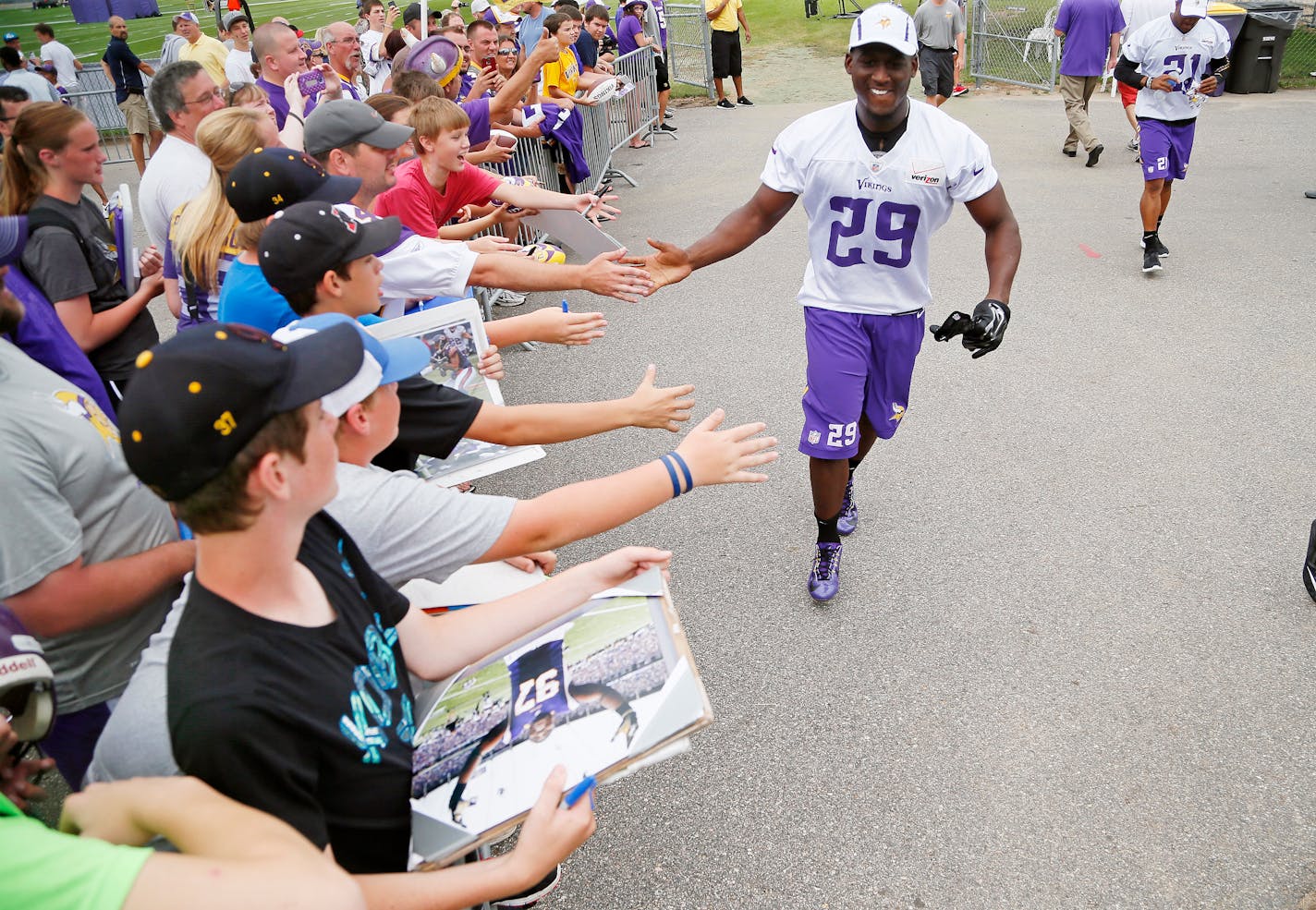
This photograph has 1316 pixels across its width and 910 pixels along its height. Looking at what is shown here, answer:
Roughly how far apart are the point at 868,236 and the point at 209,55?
9.99 metres

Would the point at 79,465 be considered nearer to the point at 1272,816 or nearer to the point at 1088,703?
the point at 1088,703

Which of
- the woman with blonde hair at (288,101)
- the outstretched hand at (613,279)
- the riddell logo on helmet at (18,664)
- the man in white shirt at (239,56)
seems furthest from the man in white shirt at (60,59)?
the riddell logo on helmet at (18,664)

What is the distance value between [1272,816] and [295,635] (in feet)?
9.88

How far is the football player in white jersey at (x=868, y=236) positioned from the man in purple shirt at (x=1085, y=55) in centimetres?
792

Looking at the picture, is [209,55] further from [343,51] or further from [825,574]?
[825,574]

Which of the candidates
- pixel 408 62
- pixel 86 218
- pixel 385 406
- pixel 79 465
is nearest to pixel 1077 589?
pixel 385 406

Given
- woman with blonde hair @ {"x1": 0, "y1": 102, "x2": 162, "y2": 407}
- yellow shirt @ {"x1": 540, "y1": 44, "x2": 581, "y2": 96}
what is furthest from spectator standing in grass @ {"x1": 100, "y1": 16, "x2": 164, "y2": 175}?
woman with blonde hair @ {"x1": 0, "y1": 102, "x2": 162, "y2": 407}

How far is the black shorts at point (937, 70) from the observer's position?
12.6 meters

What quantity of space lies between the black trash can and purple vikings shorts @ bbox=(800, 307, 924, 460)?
39.6 feet

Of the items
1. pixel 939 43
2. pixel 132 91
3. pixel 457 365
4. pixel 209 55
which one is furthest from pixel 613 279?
pixel 132 91

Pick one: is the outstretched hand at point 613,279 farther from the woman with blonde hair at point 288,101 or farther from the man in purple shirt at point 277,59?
the man in purple shirt at point 277,59

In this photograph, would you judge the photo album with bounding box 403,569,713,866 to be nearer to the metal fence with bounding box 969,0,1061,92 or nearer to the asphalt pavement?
the asphalt pavement

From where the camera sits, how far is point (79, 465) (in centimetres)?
213

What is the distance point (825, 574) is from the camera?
→ 13.4ft
